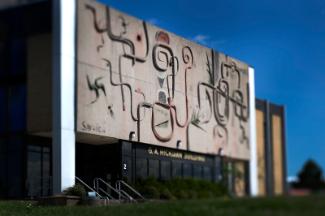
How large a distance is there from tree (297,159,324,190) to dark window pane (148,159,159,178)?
103 feet

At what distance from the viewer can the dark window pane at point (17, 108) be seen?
Answer: 3431cm

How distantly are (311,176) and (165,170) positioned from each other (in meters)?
33.5

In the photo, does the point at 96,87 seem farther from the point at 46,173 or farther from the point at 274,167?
the point at 274,167

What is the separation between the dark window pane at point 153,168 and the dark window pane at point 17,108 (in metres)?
9.75

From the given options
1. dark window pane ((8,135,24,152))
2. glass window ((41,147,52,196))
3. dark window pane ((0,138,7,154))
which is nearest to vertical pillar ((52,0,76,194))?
glass window ((41,147,52,196))

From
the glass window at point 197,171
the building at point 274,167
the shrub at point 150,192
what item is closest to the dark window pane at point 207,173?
the glass window at point 197,171

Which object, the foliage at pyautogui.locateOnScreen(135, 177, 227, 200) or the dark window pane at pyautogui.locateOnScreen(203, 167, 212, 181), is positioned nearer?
the foliage at pyautogui.locateOnScreen(135, 177, 227, 200)

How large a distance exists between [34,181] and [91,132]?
13.5 ft

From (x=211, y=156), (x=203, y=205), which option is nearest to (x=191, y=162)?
(x=211, y=156)

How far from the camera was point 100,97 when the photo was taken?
35.8 metres

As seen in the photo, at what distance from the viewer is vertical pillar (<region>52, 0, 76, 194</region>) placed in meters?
32.6

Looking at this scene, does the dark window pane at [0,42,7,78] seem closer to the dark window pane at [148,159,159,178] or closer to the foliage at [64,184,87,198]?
the foliage at [64,184,87,198]

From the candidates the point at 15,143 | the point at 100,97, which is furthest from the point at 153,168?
the point at 15,143

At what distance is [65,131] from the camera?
32.9m
